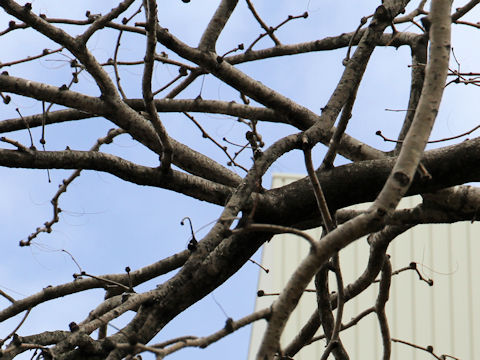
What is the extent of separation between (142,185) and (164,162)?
6.0 inches

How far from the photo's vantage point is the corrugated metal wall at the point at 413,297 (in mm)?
6707

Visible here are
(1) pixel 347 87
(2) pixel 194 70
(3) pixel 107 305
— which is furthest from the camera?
(2) pixel 194 70

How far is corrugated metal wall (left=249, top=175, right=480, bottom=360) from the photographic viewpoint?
6.71m

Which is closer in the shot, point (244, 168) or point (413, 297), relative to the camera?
point (244, 168)

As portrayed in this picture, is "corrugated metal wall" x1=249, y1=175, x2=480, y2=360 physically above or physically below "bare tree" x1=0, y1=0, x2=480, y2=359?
above

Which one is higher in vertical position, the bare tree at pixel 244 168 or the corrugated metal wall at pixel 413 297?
the corrugated metal wall at pixel 413 297

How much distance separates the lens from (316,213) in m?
2.45

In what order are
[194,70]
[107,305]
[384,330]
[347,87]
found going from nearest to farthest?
[347,87] < [107,305] < [384,330] < [194,70]

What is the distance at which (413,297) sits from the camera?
22.8 feet

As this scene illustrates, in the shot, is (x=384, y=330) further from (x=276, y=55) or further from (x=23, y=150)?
(x=23, y=150)

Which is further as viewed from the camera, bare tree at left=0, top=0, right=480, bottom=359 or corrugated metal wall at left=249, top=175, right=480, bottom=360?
corrugated metal wall at left=249, top=175, right=480, bottom=360

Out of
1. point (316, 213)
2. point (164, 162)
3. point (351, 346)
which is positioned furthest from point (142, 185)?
point (351, 346)

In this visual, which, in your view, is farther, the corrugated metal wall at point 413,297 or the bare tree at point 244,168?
the corrugated metal wall at point 413,297

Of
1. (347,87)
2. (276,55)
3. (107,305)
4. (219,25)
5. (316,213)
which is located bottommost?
(107,305)
